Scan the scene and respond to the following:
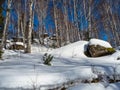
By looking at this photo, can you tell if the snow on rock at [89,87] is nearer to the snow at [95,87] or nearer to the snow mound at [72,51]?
the snow at [95,87]

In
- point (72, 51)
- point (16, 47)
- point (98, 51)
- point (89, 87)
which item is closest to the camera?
point (89, 87)

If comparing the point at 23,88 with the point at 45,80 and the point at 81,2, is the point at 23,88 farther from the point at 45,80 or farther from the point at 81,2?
the point at 81,2

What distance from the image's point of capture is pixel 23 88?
14.8 ft

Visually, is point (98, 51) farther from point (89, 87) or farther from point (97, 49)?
point (89, 87)

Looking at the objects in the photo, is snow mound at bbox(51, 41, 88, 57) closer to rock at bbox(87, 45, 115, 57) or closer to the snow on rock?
rock at bbox(87, 45, 115, 57)

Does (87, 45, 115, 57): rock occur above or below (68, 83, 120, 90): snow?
above

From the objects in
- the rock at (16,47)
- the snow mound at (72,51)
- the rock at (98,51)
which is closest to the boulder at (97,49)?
the rock at (98,51)

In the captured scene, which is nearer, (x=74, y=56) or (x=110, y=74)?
(x=110, y=74)

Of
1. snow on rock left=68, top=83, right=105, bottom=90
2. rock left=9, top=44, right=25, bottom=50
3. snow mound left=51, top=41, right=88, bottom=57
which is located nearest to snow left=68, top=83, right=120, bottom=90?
snow on rock left=68, top=83, right=105, bottom=90

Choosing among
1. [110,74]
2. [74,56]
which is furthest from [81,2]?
[110,74]

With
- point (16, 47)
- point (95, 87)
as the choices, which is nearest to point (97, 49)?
point (95, 87)

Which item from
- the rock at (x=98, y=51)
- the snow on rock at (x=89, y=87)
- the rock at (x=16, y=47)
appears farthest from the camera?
the rock at (x=16, y=47)

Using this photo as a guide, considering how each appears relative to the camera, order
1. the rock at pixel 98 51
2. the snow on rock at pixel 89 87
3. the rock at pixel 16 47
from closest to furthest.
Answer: the snow on rock at pixel 89 87, the rock at pixel 98 51, the rock at pixel 16 47

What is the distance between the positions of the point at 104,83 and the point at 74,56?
5811 millimetres
